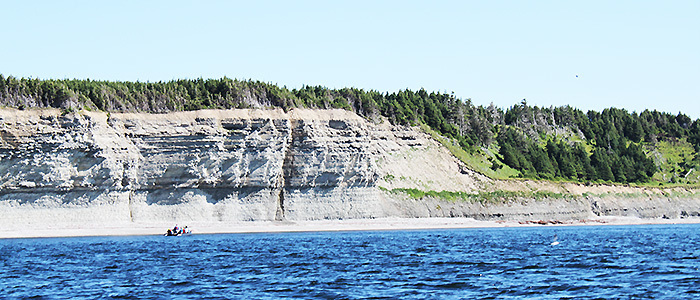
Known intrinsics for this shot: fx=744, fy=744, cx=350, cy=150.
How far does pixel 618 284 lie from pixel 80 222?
46145 mm

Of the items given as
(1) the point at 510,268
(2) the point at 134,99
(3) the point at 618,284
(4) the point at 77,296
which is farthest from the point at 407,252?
(2) the point at 134,99

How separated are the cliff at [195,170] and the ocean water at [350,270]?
11561mm

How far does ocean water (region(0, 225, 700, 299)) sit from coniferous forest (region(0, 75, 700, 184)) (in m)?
21.2

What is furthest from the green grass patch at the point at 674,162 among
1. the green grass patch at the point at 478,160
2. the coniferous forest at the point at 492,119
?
the green grass patch at the point at 478,160

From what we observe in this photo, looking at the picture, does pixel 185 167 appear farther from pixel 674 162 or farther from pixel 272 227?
pixel 674 162

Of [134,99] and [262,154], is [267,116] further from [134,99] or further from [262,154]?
[134,99]

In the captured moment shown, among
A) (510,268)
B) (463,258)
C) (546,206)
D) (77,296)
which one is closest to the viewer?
(77,296)

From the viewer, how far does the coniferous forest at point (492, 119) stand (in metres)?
67.6

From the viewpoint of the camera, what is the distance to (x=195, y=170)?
211ft

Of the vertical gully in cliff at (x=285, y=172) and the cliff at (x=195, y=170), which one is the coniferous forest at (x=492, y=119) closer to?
the cliff at (x=195, y=170)

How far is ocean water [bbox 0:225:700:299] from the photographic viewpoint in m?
24.7

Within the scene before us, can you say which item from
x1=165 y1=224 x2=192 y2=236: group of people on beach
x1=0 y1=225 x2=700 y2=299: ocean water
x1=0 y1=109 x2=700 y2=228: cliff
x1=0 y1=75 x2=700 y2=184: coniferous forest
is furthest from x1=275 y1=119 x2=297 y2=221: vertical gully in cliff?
x1=0 y1=225 x2=700 y2=299: ocean water

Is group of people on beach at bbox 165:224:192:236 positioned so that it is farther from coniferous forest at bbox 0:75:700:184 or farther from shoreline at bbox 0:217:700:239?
coniferous forest at bbox 0:75:700:184

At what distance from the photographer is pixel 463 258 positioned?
36.8m
